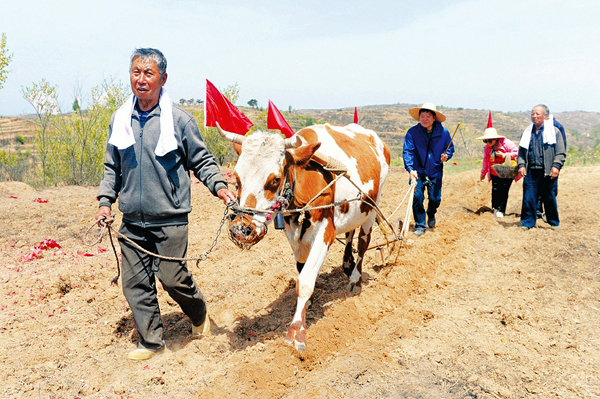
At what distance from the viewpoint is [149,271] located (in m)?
4.04

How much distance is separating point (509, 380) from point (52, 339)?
436cm

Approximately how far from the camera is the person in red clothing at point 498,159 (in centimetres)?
976

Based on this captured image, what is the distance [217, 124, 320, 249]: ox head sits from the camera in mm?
3643

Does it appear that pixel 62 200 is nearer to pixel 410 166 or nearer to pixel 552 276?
pixel 410 166

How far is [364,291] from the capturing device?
575 centimetres

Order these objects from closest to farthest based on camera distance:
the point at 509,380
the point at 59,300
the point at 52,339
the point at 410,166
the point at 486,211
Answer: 1. the point at 509,380
2. the point at 52,339
3. the point at 59,300
4. the point at 410,166
5. the point at 486,211

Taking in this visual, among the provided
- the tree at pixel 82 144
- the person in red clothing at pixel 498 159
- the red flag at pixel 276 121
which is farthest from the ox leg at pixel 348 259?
the tree at pixel 82 144

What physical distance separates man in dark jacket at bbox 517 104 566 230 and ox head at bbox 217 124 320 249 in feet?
21.1

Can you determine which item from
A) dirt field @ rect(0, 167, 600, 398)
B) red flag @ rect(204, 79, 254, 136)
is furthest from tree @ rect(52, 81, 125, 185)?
red flag @ rect(204, 79, 254, 136)

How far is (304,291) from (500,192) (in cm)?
734

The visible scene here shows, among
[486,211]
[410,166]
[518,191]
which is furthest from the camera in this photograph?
[518,191]

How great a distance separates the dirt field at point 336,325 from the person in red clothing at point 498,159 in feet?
6.25

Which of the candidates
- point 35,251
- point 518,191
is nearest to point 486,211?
point 518,191

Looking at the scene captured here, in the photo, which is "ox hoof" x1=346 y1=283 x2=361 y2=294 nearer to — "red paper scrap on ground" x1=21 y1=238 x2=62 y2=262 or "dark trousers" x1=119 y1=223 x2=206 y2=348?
"dark trousers" x1=119 y1=223 x2=206 y2=348
